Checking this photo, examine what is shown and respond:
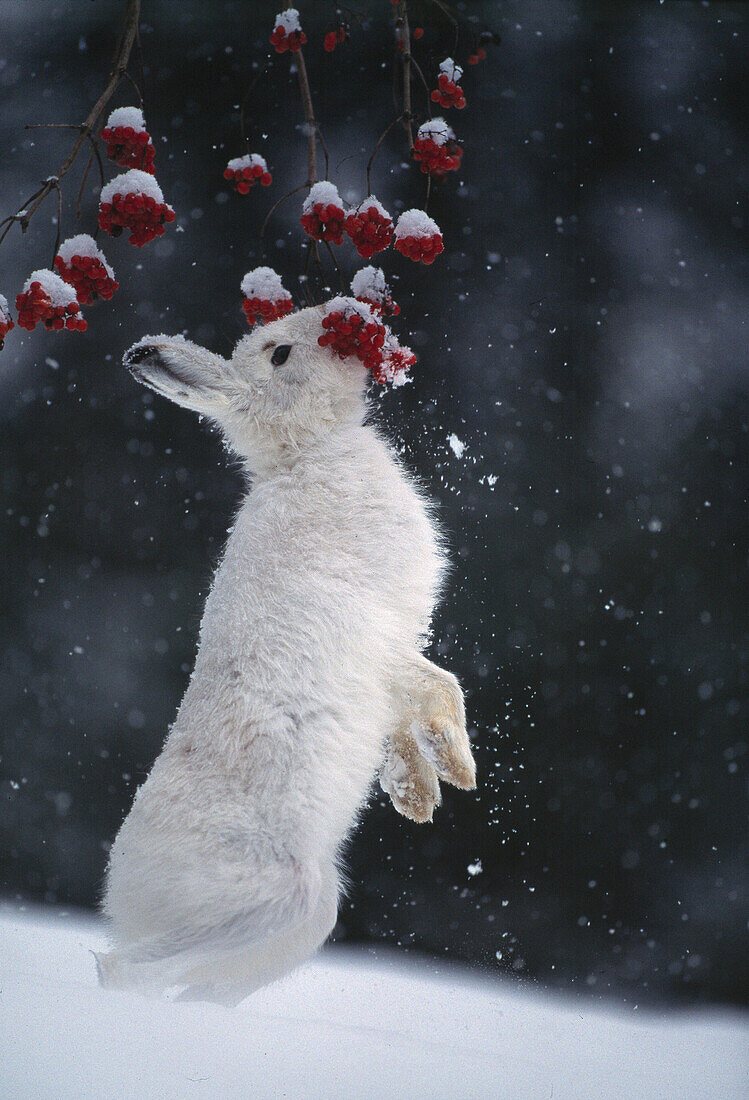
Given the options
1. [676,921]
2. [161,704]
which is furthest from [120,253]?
[676,921]

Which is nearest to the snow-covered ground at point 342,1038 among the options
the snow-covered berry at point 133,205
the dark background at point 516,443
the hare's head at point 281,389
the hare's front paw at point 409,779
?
the dark background at point 516,443

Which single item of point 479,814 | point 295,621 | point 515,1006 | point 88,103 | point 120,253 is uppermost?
point 88,103

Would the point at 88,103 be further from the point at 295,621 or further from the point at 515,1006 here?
the point at 515,1006

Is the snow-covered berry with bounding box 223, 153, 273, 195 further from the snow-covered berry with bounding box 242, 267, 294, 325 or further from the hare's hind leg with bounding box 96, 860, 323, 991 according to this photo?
the hare's hind leg with bounding box 96, 860, 323, 991

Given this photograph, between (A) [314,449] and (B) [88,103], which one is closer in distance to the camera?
(A) [314,449]

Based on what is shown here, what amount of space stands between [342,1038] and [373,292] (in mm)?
584

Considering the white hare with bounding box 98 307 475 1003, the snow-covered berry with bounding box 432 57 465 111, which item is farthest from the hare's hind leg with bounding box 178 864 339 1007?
the snow-covered berry with bounding box 432 57 465 111

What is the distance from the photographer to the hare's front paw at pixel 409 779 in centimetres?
68

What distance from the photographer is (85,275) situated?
584 millimetres

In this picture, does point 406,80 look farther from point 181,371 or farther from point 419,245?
point 181,371

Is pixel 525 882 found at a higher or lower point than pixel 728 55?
lower

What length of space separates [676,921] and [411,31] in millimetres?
839

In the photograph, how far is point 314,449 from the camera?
0.70 meters

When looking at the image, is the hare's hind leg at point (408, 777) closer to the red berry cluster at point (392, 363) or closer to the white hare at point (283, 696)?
the white hare at point (283, 696)
